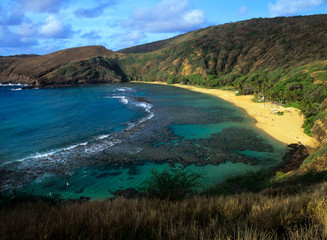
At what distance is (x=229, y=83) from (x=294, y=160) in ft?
212

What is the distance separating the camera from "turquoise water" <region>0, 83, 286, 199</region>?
57.5ft

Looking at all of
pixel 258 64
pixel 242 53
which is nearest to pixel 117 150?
pixel 258 64

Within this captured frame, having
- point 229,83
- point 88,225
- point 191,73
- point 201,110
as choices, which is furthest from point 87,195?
point 191,73

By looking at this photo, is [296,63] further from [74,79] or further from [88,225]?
[74,79]

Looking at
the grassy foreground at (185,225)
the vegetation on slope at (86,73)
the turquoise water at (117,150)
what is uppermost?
the vegetation on slope at (86,73)

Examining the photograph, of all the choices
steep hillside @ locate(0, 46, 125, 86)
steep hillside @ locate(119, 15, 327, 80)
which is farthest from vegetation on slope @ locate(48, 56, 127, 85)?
steep hillside @ locate(119, 15, 327, 80)

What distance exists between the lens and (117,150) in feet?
77.5

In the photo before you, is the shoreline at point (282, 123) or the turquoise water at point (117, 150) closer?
the turquoise water at point (117, 150)

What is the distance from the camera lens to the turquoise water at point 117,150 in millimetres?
17531

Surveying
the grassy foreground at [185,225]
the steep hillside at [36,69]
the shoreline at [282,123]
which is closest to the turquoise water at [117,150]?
the shoreline at [282,123]

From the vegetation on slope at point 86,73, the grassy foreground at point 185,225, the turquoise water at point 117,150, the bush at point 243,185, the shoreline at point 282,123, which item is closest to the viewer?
the grassy foreground at point 185,225

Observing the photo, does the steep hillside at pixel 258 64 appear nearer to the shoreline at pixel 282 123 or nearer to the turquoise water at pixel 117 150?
the shoreline at pixel 282 123

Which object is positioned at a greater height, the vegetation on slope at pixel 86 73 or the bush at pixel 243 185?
the vegetation on slope at pixel 86 73

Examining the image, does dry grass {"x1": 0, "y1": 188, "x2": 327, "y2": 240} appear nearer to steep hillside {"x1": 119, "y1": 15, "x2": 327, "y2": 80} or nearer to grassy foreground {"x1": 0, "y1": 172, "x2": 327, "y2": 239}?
grassy foreground {"x1": 0, "y1": 172, "x2": 327, "y2": 239}
